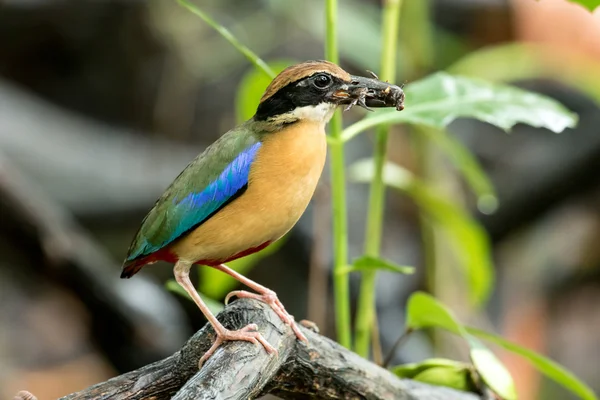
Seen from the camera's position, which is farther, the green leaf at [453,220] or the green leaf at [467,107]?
A: the green leaf at [453,220]

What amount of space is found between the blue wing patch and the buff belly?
18 millimetres

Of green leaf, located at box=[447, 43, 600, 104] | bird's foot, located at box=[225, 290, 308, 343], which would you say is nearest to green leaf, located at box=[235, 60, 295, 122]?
bird's foot, located at box=[225, 290, 308, 343]

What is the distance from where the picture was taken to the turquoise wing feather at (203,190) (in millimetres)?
1935

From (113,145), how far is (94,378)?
181 cm

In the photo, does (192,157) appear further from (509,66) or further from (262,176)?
(262,176)

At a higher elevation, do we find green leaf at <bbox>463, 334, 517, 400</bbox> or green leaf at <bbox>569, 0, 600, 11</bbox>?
green leaf at <bbox>569, 0, 600, 11</bbox>

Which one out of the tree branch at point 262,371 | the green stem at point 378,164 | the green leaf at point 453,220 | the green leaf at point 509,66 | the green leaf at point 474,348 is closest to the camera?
the tree branch at point 262,371

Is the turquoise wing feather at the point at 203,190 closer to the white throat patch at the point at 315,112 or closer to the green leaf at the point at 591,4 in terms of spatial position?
the white throat patch at the point at 315,112

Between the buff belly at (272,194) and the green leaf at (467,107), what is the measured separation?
0.27 meters

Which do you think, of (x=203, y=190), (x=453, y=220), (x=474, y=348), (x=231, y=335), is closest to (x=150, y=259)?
(x=203, y=190)

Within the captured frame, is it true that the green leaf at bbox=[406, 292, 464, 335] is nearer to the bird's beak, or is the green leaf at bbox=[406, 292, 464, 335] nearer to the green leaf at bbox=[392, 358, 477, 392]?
the green leaf at bbox=[392, 358, 477, 392]

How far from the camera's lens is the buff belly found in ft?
6.20

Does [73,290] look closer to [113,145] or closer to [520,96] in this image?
[113,145]

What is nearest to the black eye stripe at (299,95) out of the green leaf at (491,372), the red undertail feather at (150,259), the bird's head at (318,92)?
the bird's head at (318,92)
